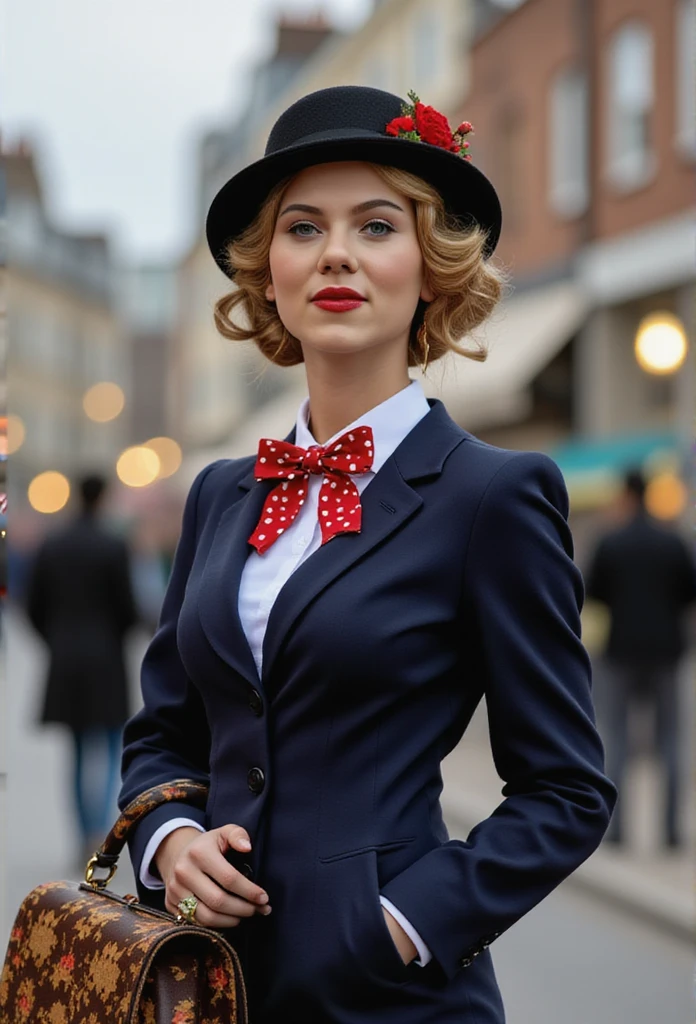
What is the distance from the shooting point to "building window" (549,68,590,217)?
18609 mm

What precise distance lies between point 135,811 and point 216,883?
22 centimetres

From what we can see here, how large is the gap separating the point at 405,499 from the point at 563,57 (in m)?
17.7

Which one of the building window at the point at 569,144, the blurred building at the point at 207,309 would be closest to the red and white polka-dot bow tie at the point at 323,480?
the building window at the point at 569,144

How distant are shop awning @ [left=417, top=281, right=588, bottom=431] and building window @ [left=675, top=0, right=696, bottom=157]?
262 cm

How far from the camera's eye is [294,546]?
217 cm

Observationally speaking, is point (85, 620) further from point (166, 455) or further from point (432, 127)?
point (166, 455)

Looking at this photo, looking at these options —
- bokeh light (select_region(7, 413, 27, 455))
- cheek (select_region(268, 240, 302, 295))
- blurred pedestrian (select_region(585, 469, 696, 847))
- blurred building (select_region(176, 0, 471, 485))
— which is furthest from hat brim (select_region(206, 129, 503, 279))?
blurred pedestrian (select_region(585, 469, 696, 847))

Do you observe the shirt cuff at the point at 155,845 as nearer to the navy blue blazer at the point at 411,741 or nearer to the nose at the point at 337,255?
the navy blue blazer at the point at 411,741

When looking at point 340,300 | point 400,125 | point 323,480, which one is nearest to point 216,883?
point 323,480

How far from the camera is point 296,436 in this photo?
2332mm

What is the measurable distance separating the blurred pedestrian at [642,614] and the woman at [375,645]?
6.35 meters

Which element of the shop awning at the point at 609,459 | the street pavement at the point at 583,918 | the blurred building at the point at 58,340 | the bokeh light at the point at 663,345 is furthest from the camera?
the blurred building at the point at 58,340

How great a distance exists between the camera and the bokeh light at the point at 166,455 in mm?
61125

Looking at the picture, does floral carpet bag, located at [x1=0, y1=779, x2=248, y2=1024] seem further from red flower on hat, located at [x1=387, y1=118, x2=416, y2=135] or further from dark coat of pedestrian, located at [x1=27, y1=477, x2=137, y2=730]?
dark coat of pedestrian, located at [x1=27, y1=477, x2=137, y2=730]
